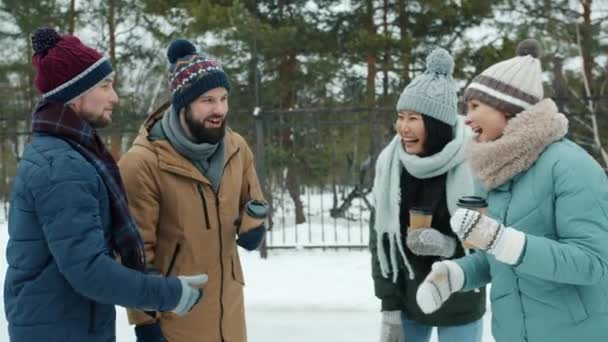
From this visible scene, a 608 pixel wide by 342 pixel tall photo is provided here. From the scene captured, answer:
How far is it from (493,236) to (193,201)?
1.10 meters

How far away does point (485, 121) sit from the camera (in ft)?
6.21

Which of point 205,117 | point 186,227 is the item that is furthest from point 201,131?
point 186,227

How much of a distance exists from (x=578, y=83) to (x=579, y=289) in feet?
36.2

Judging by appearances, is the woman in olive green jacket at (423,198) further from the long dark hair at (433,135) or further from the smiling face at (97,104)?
the smiling face at (97,104)

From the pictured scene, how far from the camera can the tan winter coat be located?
220 cm

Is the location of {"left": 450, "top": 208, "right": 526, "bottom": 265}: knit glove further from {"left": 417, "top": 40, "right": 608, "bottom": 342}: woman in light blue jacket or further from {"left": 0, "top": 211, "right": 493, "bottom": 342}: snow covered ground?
{"left": 0, "top": 211, "right": 493, "bottom": 342}: snow covered ground

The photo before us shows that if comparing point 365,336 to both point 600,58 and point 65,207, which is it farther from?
point 600,58

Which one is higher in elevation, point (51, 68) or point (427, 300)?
point (51, 68)

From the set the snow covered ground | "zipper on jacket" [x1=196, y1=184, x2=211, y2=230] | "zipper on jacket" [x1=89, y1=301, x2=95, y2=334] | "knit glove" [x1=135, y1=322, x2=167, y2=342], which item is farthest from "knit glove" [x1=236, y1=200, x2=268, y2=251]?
the snow covered ground

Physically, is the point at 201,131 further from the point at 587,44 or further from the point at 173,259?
the point at 587,44

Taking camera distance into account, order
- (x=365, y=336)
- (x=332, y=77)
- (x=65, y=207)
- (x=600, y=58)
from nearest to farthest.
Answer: (x=65, y=207) → (x=365, y=336) → (x=332, y=77) → (x=600, y=58)

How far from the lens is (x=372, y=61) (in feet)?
31.1

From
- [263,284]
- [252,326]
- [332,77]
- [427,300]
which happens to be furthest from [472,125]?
[332,77]

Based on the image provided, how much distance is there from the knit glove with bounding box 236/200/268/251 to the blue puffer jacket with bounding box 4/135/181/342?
559 millimetres
